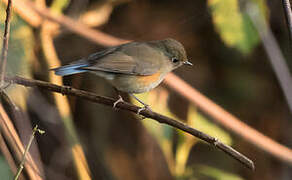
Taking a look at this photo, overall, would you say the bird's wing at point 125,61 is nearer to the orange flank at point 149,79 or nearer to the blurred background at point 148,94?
the orange flank at point 149,79

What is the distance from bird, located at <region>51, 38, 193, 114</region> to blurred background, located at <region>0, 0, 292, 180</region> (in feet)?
1.34

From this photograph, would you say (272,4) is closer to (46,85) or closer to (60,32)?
(60,32)

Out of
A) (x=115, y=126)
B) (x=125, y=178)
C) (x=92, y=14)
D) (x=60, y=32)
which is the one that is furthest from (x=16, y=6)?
(x=125, y=178)

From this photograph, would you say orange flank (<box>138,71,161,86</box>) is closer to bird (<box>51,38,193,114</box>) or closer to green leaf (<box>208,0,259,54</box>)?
bird (<box>51,38,193,114</box>)

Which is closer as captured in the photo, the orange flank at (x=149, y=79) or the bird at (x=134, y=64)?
the bird at (x=134, y=64)

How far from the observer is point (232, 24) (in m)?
3.76

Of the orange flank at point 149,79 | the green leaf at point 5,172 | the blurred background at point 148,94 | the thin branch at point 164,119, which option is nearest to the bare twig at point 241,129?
the blurred background at point 148,94

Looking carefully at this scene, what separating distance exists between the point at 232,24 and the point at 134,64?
0.95 meters

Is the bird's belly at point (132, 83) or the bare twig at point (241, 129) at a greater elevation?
the bare twig at point (241, 129)

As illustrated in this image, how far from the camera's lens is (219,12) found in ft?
12.0

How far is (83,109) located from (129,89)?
1.81m

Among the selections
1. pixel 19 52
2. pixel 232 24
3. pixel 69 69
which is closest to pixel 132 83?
pixel 69 69

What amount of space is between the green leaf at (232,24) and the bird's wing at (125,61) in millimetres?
620

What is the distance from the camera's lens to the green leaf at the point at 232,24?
362 cm
